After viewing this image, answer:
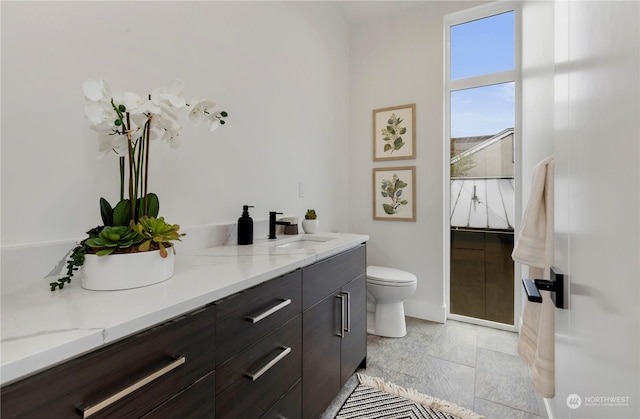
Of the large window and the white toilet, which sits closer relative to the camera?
the white toilet

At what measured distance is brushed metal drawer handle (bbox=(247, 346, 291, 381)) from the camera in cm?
91

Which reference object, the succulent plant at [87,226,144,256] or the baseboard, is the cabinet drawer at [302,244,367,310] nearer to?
the succulent plant at [87,226,144,256]

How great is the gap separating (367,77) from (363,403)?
277cm

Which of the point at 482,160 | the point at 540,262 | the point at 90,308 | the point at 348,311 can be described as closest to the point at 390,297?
the point at 348,311

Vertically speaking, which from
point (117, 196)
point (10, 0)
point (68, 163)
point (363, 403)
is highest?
point (10, 0)

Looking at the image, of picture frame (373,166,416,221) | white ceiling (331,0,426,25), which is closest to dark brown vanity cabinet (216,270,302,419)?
picture frame (373,166,416,221)

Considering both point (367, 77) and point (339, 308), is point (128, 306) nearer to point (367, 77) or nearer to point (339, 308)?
point (339, 308)

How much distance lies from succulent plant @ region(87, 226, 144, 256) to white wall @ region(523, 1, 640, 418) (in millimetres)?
1046

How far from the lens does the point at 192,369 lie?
73 centimetres

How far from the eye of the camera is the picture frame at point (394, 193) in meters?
2.70

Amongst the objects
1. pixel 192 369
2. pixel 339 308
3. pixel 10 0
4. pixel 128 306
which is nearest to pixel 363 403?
pixel 339 308

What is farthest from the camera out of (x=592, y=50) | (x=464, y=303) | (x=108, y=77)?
(x=464, y=303)

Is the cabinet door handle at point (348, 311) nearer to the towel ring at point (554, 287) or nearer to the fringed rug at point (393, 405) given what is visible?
the fringed rug at point (393, 405)

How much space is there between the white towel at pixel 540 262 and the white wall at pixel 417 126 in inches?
49.0
